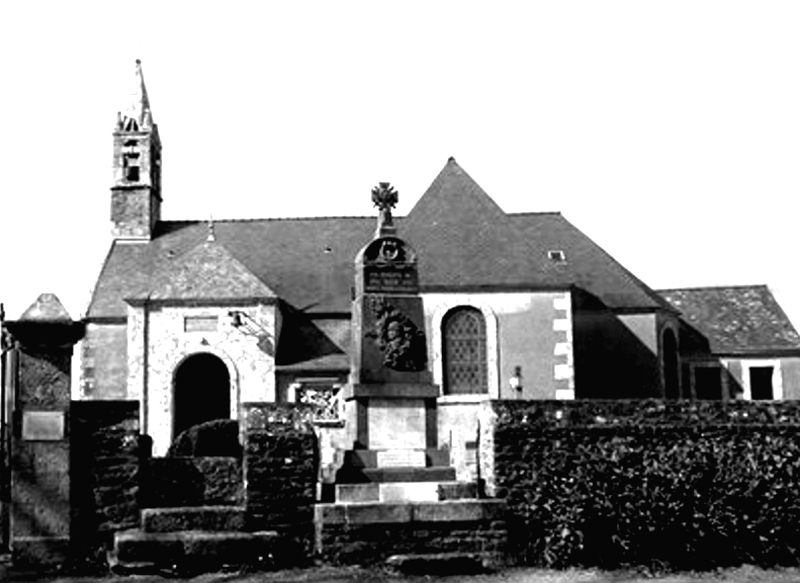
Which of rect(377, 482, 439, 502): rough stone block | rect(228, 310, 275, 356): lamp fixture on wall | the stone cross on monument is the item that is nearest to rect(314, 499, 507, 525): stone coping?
rect(377, 482, 439, 502): rough stone block

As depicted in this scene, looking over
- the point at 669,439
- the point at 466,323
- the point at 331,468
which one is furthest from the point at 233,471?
the point at 466,323

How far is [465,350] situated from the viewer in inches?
1200

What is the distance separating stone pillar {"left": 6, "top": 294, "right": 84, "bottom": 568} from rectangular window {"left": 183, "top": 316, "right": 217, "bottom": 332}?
18186 mm

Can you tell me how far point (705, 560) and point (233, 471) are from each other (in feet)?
17.9

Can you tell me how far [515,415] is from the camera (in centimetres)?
1371

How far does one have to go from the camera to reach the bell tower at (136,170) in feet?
125

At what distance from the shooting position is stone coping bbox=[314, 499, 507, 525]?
42.0 feet

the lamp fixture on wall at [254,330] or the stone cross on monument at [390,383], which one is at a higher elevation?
the lamp fixture on wall at [254,330]

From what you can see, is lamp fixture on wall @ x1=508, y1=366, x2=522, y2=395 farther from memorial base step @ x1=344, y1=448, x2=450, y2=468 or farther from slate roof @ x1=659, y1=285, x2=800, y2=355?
memorial base step @ x1=344, y1=448, x2=450, y2=468

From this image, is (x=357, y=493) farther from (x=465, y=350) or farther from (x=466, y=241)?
(x=466, y=241)

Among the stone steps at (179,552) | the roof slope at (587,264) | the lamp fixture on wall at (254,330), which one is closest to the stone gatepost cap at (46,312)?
the stone steps at (179,552)

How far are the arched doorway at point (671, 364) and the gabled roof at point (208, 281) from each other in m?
12.2

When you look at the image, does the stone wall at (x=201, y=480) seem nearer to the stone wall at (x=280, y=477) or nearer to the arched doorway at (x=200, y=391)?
the stone wall at (x=280, y=477)

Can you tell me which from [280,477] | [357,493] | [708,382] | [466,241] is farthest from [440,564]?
[708,382]
